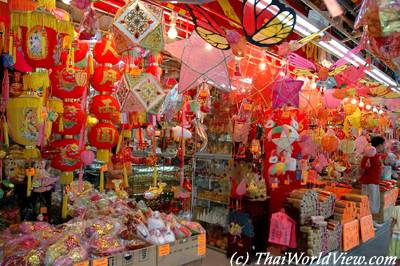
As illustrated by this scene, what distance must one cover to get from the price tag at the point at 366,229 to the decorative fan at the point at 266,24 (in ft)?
14.4

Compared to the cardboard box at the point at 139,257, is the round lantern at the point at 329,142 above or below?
above

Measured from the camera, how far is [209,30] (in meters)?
2.18

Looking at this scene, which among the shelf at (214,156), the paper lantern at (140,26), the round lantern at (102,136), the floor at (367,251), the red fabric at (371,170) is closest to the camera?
the paper lantern at (140,26)

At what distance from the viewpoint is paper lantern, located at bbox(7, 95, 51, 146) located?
1856 mm

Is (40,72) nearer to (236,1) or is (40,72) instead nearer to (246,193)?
(236,1)

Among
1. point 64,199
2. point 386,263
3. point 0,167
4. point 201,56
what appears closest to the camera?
point 0,167

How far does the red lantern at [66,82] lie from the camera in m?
2.24

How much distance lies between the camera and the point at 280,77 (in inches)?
134

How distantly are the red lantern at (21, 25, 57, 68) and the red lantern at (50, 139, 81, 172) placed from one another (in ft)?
2.74

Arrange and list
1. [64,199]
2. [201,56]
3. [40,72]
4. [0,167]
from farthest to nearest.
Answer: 1. [64,199]
2. [201,56]
3. [0,167]
4. [40,72]

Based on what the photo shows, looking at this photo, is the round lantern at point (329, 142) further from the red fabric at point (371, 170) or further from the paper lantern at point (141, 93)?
the paper lantern at point (141, 93)

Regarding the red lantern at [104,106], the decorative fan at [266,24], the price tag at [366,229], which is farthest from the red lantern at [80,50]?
the price tag at [366,229]

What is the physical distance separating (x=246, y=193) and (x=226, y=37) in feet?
8.86

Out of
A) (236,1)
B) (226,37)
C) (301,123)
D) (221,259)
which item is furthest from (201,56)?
(221,259)
